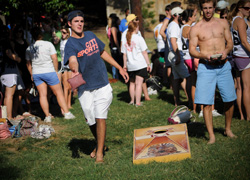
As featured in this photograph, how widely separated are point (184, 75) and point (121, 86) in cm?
445

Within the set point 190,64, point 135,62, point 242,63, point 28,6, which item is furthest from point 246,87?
point 28,6

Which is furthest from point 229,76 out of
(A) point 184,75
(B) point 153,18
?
(B) point 153,18

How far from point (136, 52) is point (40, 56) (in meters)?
2.60

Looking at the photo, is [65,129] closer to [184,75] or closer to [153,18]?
[184,75]

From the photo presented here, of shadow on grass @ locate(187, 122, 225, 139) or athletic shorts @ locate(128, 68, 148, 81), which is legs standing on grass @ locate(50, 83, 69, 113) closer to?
athletic shorts @ locate(128, 68, 148, 81)

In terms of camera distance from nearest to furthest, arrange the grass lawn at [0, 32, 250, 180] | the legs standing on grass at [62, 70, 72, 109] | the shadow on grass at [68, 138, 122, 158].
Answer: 1. the grass lawn at [0, 32, 250, 180]
2. the shadow on grass at [68, 138, 122, 158]
3. the legs standing on grass at [62, 70, 72, 109]

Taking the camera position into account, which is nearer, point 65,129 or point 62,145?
point 62,145

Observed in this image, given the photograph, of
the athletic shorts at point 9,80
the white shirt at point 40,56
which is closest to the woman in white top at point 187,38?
the white shirt at point 40,56

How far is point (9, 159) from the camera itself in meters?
6.34

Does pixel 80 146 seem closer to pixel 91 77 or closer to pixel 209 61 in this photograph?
pixel 91 77

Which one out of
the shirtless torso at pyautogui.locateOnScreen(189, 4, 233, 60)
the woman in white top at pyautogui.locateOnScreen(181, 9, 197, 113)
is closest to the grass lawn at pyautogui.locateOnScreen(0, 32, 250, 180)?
the woman in white top at pyautogui.locateOnScreen(181, 9, 197, 113)

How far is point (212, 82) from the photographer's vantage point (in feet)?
19.3

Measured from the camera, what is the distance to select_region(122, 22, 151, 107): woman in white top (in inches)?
378

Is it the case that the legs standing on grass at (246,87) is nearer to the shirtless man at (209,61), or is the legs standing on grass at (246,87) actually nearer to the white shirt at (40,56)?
the shirtless man at (209,61)
